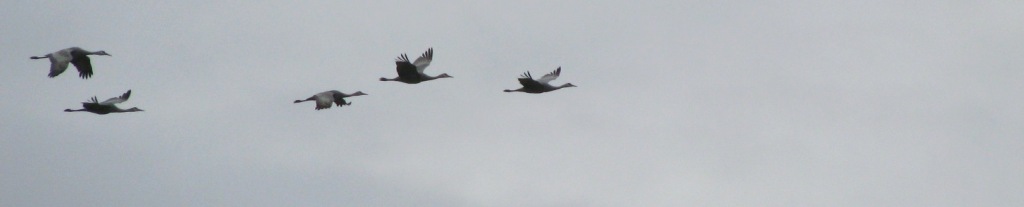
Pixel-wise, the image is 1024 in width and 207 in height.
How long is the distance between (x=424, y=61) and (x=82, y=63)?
11329mm

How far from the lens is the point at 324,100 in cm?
8275

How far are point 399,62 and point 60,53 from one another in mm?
10862

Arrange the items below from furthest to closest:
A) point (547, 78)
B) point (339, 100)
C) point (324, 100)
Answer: point (547, 78), point (339, 100), point (324, 100)

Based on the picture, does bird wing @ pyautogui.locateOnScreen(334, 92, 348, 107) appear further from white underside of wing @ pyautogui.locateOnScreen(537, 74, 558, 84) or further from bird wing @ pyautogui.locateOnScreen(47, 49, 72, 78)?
bird wing @ pyautogui.locateOnScreen(47, 49, 72, 78)

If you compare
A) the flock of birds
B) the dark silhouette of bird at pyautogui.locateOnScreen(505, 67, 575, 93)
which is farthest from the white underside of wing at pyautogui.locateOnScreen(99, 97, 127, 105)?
the dark silhouette of bird at pyautogui.locateOnScreen(505, 67, 575, 93)

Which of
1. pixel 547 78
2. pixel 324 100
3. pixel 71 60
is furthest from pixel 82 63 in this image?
pixel 547 78

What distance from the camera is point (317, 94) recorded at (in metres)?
83.1

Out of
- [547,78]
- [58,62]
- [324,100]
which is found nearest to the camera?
[58,62]

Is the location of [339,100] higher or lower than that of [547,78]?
lower

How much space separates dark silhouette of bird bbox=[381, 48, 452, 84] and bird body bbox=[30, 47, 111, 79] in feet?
31.7

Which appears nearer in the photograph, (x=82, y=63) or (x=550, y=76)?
(x=82, y=63)

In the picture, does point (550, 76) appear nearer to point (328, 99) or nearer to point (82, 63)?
point (328, 99)

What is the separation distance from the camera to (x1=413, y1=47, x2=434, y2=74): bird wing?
8531cm

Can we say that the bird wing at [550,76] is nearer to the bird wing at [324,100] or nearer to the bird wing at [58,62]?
the bird wing at [324,100]
